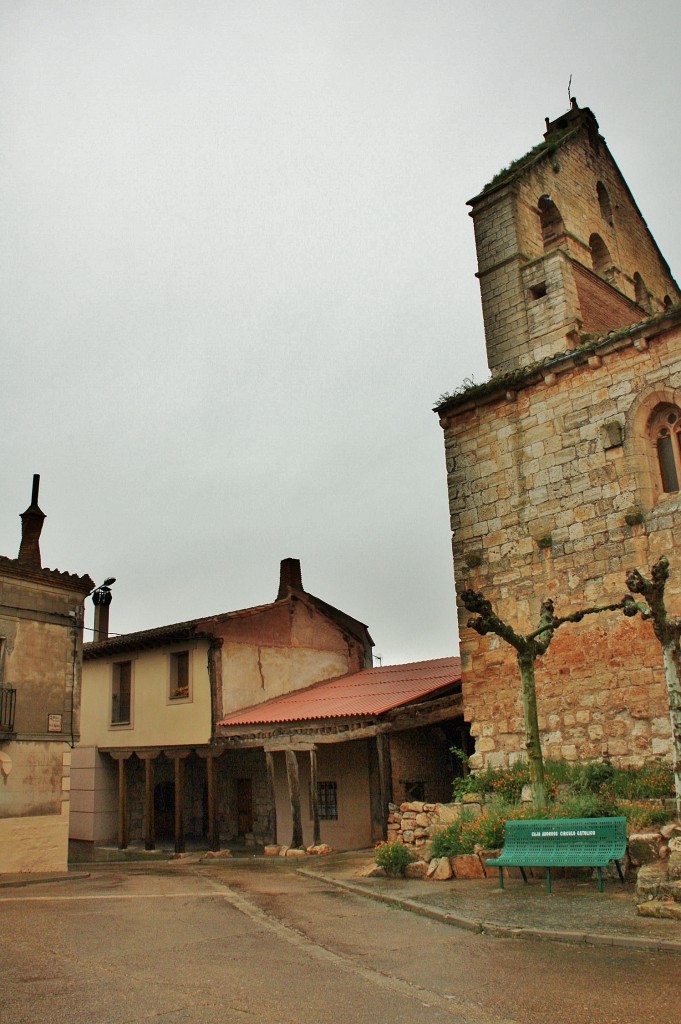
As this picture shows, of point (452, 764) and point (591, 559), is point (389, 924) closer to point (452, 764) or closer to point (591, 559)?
point (591, 559)

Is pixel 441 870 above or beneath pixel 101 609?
beneath

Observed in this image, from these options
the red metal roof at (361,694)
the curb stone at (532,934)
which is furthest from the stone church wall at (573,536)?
the red metal roof at (361,694)

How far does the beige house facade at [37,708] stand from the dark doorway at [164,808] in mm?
8266

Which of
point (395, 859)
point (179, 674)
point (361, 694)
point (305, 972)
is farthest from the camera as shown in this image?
point (179, 674)

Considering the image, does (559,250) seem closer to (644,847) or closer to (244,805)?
(644,847)

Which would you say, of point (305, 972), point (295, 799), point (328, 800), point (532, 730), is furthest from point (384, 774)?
point (305, 972)

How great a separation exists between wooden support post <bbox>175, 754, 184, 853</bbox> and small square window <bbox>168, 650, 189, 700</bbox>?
1.60 meters

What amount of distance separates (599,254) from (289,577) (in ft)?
39.9

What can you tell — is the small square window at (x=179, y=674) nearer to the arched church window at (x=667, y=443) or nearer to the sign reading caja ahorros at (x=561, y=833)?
the arched church window at (x=667, y=443)

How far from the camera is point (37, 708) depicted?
15.9 m

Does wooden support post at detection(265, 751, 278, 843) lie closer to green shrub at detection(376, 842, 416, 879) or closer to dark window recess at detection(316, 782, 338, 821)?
dark window recess at detection(316, 782, 338, 821)

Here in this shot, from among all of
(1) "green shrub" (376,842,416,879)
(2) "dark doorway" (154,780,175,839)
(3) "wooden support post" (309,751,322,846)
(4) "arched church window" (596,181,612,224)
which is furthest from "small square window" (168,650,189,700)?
(4) "arched church window" (596,181,612,224)

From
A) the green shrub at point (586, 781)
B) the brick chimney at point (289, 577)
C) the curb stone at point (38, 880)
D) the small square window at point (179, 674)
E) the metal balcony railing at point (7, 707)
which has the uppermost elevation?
the brick chimney at point (289, 577)

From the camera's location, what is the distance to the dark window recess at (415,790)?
17531 millimetres
